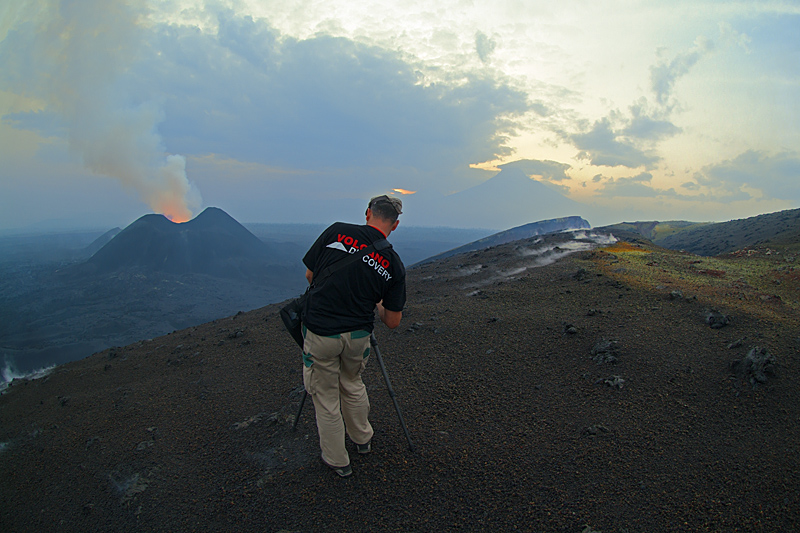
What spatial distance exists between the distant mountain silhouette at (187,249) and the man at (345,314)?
253 ft

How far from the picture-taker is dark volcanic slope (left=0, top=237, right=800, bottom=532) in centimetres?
353

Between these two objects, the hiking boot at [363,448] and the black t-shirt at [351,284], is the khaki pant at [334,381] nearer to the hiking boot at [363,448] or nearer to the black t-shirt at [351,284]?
the black t-shirt at [351,284]

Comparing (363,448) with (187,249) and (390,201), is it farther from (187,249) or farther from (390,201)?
(187,249)

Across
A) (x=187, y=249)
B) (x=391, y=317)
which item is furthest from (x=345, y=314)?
(x=187, y=249)

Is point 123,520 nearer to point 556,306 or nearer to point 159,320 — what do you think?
point 556,306

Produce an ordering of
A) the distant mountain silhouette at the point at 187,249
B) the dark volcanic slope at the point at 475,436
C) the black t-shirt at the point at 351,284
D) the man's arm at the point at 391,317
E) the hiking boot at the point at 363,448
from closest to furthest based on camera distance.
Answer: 1. the dark volcanic slope at the point at 475,436
2. the black t-shirt at the point at 351,284
3. the man's arm at the point at 391,317
4. the hiking boot at the point at 363,448
5. the distant mountain silhouette at the point at 187,249

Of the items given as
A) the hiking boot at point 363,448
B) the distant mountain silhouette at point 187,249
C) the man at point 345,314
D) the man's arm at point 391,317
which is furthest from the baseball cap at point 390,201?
the distant mountain silhouette at point 187,249

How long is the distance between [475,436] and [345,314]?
2.55 metres

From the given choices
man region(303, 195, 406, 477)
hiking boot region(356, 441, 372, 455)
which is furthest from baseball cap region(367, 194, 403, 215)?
hiking boot region(356, 441, 372, 455)

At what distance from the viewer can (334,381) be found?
3.81 m

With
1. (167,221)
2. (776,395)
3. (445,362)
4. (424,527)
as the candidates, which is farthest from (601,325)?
(167,221)

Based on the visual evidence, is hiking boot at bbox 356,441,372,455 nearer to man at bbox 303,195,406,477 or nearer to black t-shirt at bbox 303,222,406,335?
man at bbox 303,195,406,477

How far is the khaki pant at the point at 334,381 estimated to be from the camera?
12.1 ft

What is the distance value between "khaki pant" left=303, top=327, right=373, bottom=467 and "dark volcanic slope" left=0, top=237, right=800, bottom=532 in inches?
21.4
